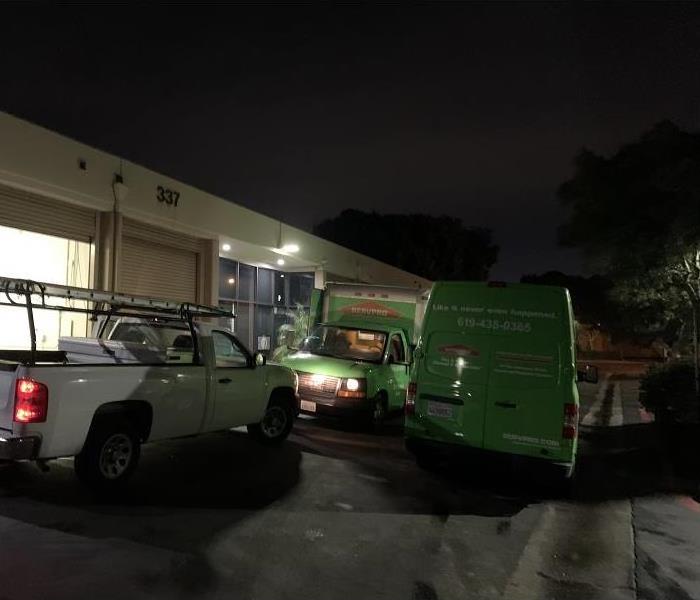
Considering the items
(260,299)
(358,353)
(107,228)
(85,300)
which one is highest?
(107,228)

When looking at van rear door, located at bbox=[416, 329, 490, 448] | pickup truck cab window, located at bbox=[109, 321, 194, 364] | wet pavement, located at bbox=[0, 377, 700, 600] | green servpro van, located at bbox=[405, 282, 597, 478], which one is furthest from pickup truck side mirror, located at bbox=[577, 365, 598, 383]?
pickup truck cab window, located at bbox=[109, 321, 194, 364]

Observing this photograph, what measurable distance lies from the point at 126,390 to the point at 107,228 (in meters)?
8.31

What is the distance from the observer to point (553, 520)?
21.2 feet

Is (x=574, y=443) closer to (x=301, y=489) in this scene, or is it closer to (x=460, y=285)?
(x=460, y=285)

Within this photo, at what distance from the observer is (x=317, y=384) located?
10.6 metres

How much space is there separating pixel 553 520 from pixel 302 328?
14.7 metres

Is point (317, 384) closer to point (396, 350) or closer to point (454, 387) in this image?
point (396, 350)

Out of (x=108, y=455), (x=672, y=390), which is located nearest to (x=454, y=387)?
(x=108, y=455)

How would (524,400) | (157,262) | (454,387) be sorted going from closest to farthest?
(524,400)
(454,387)
(157,262)

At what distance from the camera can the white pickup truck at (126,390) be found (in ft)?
17.7

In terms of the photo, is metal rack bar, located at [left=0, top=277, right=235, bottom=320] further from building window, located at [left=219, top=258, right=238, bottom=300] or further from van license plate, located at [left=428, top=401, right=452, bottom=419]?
building window, located at [left=219, top=258, right=238, bottom=300]

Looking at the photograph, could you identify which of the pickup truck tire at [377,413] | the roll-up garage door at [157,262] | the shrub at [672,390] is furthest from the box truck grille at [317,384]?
the shrub at [672,390]

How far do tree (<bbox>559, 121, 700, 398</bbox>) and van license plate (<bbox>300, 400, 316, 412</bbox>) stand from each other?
6.67m

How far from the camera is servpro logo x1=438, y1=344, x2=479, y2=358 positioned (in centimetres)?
755
